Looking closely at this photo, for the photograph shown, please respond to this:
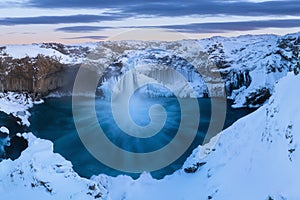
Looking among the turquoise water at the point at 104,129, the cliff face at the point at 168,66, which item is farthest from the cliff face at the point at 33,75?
the turquoise water at the point at 104,129

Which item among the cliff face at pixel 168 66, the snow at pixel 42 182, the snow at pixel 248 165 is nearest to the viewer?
the snow at pixel 248 165

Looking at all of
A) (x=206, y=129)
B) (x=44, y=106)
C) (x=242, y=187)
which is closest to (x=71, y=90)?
(x=44, y=106)

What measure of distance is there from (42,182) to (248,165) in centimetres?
785

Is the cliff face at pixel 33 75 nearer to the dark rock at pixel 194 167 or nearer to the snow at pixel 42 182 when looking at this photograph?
the snow at pixel 42 182

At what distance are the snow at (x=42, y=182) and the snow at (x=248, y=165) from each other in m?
1.95

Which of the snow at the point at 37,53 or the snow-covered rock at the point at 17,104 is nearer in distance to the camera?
the snow-covered rock at the point at 17,104

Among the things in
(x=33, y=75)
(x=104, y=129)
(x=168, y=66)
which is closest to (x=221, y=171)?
(x=104, y=129)

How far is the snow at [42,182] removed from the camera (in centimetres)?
1697

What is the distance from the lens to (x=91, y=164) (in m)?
28.0

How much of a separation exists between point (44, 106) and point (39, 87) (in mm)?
7563

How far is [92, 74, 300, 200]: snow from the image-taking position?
14492 mm

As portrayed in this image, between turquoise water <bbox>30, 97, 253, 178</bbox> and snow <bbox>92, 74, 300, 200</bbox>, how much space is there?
3.91 m

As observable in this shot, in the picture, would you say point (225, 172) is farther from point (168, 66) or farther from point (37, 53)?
point (37, 53)

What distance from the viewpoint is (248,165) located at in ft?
54.8
